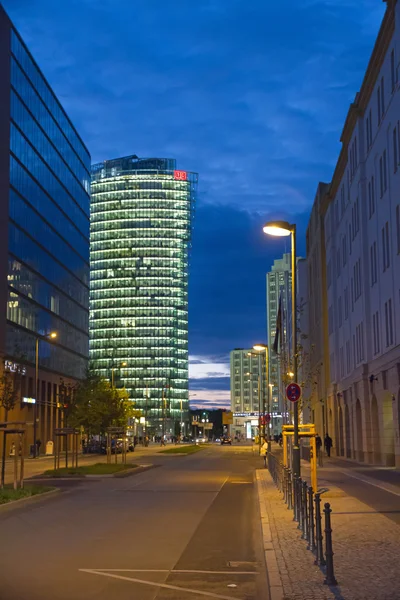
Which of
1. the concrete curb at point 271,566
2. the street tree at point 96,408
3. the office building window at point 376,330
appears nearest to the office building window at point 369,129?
the office building window at point 376,330

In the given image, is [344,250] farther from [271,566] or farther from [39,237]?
[271,566]

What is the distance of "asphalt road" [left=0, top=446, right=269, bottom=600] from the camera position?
10.6m

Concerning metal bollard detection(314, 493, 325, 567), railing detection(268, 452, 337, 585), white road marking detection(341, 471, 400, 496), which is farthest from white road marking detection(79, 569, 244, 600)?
white road marking detection(341, 471, 400, 496)

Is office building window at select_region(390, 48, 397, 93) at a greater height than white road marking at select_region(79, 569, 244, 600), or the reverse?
office building window at select_region(390, 48, 397, 93)

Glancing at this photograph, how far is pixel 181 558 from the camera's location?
526 inches

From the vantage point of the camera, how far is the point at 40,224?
297 feet

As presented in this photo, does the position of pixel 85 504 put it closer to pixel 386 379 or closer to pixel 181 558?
pixel 181 558

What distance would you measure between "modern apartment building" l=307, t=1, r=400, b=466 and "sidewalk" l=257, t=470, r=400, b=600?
23028mm

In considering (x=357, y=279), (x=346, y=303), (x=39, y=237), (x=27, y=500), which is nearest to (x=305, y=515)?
(x=27, y=500)

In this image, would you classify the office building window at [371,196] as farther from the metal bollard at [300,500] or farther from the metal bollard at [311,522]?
the metal bollard at [311,522]

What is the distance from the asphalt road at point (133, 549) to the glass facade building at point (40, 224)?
53.5 metres

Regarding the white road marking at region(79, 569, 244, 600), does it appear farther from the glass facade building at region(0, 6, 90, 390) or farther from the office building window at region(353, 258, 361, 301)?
the glass facade building at region(0, 6, 90, 390)

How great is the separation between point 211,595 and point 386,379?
35518 mm

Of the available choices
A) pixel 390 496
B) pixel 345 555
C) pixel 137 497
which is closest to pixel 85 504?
pixel 137 497
